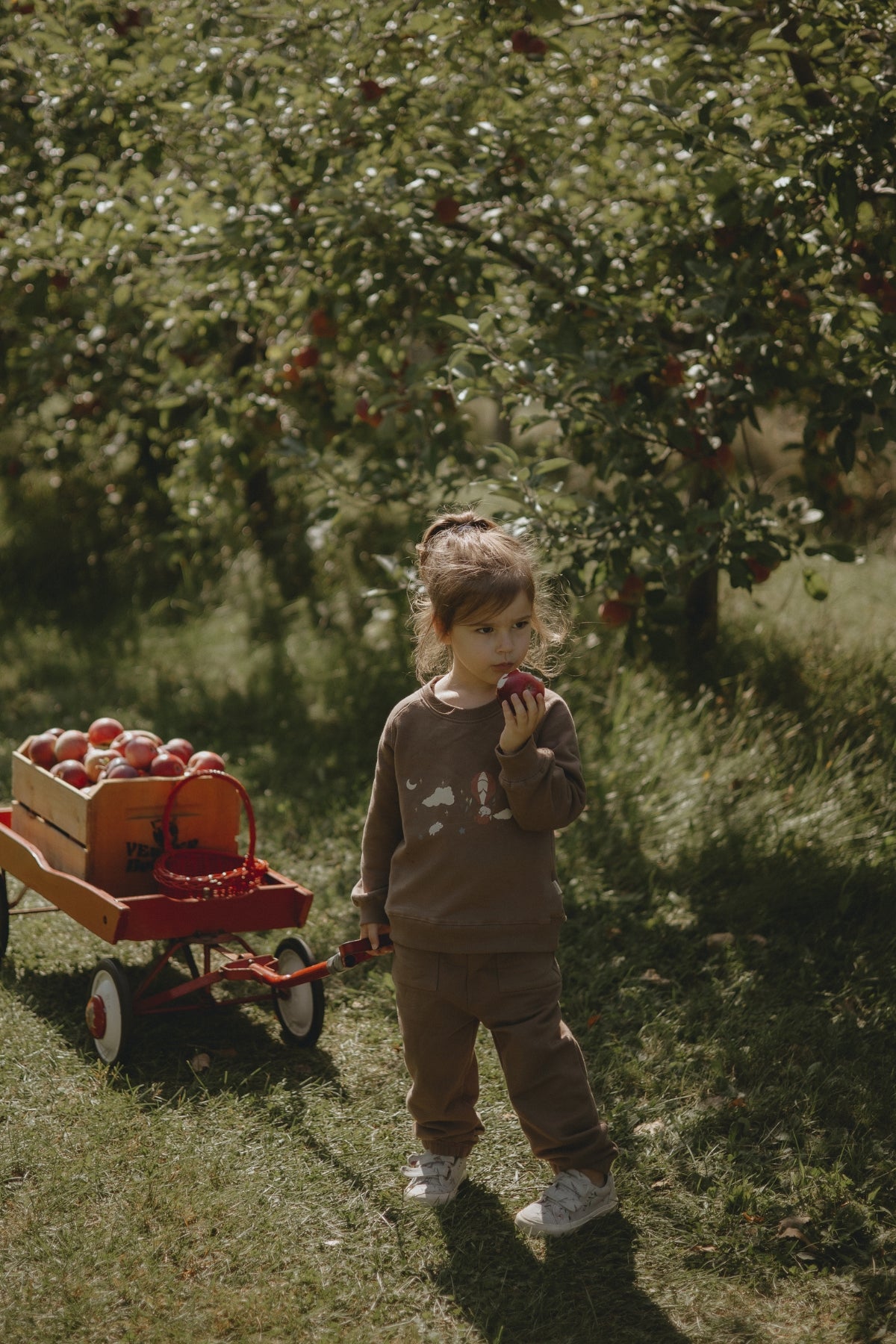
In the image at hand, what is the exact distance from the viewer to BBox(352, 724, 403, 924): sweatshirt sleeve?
9.35 feet

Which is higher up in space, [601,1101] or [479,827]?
[479,827]

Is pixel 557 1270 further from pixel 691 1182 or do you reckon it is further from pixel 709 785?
pixel 709 785

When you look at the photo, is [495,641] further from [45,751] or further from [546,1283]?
[45,751]

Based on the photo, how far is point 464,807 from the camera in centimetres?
266

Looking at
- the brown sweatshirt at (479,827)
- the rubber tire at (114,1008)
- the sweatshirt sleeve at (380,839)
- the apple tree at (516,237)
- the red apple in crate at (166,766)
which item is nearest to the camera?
the brown sweatshirt at (479,827)

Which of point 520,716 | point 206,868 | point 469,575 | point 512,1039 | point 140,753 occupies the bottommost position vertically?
point 206,868

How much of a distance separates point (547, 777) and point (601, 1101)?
114 centimetres

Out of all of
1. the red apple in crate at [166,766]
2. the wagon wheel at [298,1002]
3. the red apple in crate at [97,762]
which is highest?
the red apple in crate at [166,766]

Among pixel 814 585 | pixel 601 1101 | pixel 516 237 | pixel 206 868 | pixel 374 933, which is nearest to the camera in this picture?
pixel 374 933

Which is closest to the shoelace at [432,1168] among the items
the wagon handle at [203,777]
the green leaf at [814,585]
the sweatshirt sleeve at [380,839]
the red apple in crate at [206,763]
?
the sweatshirt sleeve at [380,839]

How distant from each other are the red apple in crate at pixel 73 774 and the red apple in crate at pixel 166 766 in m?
0.23

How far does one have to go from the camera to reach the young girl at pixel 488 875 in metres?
2.64

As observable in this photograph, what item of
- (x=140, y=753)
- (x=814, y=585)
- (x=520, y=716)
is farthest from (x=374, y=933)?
(x=814, y=585)

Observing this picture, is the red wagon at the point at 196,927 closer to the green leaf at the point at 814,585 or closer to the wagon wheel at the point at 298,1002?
the wagon wheel at the point at 298,1002
